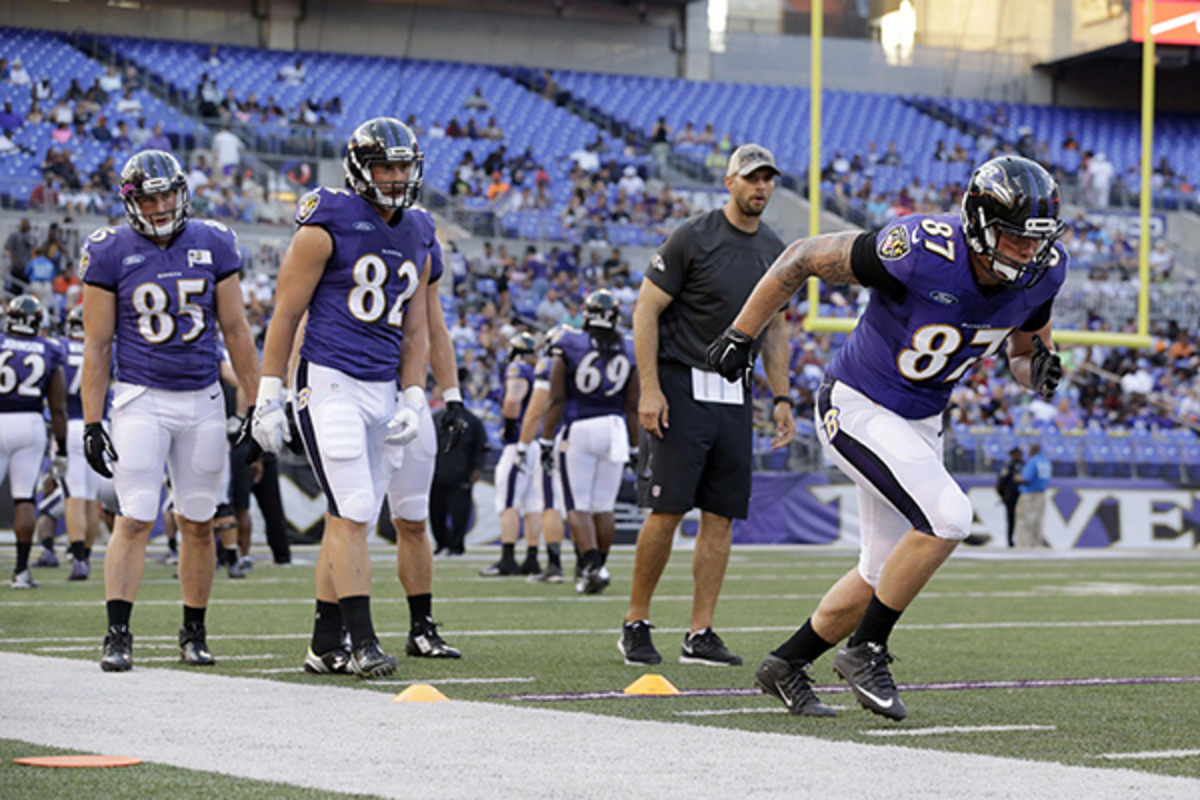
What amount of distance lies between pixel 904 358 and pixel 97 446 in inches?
111

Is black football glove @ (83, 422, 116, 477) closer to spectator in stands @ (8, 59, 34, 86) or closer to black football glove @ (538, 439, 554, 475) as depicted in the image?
black football glove @ (538, 439, 554, 475)

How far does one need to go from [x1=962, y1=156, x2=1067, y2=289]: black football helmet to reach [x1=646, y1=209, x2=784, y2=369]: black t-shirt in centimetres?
199

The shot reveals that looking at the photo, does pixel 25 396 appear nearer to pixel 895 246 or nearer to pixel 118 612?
pixel 118 612

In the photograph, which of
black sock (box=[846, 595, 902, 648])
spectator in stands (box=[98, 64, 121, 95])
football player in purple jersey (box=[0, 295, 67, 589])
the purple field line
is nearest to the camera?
black sock (box=[846, 595, 902, 648])

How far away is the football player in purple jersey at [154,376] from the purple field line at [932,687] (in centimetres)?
150

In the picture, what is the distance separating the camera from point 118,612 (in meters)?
5.64

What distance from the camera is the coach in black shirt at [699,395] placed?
20.4 ft

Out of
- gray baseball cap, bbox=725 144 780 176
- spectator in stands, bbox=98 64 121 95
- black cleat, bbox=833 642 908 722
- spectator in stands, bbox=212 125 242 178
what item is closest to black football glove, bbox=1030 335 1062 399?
black cleat, bbox=833 642 908 722

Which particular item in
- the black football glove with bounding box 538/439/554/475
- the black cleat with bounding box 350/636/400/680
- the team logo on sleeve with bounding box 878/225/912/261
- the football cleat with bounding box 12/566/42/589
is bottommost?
the football cleat with bounding box 12/566/42/589

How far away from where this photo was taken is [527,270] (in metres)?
23.9

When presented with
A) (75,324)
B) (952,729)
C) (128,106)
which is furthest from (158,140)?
(952,729)

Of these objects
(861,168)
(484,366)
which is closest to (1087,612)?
(484,366)

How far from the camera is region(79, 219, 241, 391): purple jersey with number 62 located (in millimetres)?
5883

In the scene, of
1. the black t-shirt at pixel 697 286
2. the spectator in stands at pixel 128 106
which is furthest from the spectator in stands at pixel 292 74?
the black t-shirt at pixel 697 286
